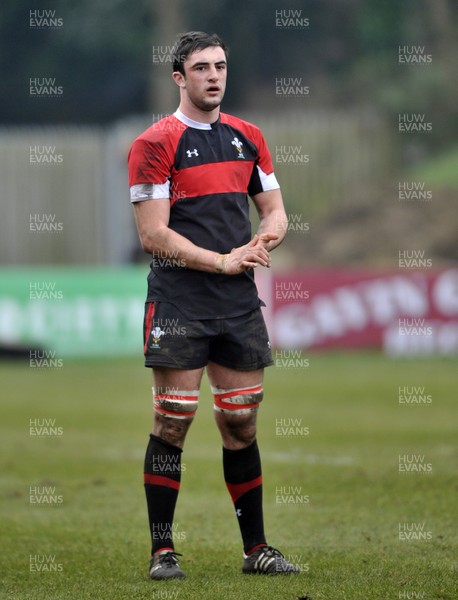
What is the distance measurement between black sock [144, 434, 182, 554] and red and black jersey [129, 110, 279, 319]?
2.15 ft

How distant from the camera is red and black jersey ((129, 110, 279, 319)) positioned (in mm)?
6148

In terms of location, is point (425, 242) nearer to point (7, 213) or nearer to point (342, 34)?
point (7, 213)

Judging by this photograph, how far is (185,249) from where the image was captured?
6.08m

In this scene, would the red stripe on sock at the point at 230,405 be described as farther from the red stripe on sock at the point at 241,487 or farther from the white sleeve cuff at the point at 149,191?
the white sleeve cuff at the point at 149,191

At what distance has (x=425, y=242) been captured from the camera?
2925 centimetres

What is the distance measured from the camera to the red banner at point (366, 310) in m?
20.3

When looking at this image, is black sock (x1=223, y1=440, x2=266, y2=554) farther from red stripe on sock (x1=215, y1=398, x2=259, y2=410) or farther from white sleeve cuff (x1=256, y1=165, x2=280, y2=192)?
white sleeve cuff (x1=256, y1=165, x2=280, y2=192)

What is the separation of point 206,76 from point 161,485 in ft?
6.41

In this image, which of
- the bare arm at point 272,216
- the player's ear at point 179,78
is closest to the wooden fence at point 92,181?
the bare arm at point 272,216

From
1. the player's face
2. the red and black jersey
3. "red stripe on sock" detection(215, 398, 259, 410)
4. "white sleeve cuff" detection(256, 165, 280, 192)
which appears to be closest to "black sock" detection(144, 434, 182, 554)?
"red stripe on sock" detection(215, 398, 259, 410)

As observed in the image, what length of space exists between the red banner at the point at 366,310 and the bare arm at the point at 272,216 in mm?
13524

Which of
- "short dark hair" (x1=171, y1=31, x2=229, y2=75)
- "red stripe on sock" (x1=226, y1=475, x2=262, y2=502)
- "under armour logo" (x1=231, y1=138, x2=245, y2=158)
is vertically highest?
"short dark hair" (x1=171, y1=31, x2=229, y2=75)

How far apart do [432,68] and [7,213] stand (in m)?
11.5

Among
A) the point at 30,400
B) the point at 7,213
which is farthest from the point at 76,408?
the point at 7,213
